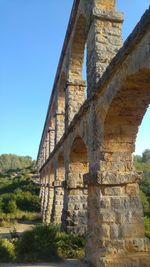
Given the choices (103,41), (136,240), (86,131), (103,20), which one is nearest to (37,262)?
(136,240)

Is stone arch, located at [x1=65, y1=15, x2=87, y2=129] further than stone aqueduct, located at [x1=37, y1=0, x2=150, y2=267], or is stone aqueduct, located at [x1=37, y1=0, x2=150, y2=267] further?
stone arch, located at [x1=65, y1=15, x2=87, y2=129]

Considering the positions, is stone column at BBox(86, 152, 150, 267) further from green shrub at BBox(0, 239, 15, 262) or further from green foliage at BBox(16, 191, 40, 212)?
green foliage at BBox(16, 191, 40, 212)

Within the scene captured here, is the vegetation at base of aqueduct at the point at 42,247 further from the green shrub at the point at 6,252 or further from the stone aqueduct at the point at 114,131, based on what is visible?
the stone aqueduct at the point at 114,131

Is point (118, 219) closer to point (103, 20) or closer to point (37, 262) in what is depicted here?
point (37, 262)

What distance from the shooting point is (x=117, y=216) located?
5.93 meters

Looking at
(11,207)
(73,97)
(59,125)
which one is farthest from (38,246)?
(11,207)

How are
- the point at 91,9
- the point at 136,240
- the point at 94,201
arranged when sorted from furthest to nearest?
the point at 91,9, the point at 94,201, the point at 136,240

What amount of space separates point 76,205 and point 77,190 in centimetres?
45

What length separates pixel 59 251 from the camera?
741 centimetres

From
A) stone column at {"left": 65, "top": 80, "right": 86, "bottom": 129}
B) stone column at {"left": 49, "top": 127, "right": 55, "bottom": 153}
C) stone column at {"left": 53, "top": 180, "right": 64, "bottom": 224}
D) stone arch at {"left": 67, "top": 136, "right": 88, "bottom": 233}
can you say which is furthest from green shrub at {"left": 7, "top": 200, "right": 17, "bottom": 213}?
stone arch at {"left": 67, "top": 136, "right": 88, "bottom": 233}

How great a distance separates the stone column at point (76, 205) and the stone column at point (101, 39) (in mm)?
3312

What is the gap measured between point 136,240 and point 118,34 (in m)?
4.76

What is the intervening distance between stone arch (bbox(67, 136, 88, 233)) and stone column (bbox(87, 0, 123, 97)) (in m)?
2.36

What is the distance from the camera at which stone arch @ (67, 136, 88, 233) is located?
9164 mm
